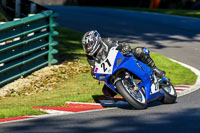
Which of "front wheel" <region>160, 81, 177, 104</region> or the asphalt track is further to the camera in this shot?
"front wheel" <region>160, 81, 177, 104</region>

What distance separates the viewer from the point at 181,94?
32.2 ft

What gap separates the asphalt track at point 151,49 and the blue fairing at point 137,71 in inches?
12.4

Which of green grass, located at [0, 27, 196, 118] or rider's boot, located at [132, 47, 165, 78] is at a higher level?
rider's boot, located at [132, 47, 165, 78]

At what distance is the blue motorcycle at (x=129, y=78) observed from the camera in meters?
7.87

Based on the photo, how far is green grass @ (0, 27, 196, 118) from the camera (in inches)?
355

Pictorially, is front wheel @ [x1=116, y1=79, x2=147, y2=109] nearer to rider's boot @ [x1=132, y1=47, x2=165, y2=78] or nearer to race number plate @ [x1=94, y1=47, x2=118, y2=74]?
race number plate @ [x1=94, y1=47, x2=118, y2=74]

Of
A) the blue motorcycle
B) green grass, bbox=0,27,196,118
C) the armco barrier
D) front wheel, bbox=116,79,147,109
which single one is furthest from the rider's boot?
the armco barrier

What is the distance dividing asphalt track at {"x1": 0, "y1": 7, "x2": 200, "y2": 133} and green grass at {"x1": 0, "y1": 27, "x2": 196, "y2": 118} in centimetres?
84

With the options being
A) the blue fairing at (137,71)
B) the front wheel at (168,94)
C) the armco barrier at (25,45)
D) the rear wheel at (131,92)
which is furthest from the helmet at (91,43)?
the armco barrier at (25,45)

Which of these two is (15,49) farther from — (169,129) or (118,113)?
(169,129)

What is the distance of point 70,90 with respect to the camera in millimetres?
11055

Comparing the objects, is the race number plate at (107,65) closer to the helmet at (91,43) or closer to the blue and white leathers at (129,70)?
the blue and white leathers at (129,70)

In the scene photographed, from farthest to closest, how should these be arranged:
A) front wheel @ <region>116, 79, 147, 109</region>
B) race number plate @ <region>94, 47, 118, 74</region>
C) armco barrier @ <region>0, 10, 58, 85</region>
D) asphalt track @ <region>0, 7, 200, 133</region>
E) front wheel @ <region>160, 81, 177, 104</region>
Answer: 1. armco barrier @ <region>0, 10, 58, 85</region>
2. front wheel @ <region>160, 81, 177, 104</region>
3. race number plate @ <region>94, 47, 118, 74</region>
4. front wheel @ <region>116, 79, 147, 109</region>
5. asphalt track @ <region>0, 7, 200, 133</region>

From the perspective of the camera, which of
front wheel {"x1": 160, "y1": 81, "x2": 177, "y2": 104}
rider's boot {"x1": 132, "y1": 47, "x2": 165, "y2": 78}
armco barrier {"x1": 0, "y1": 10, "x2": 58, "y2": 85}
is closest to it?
rider's boot {"x1": 132, "y1": 47, "x2": 165, "y2": 78}
